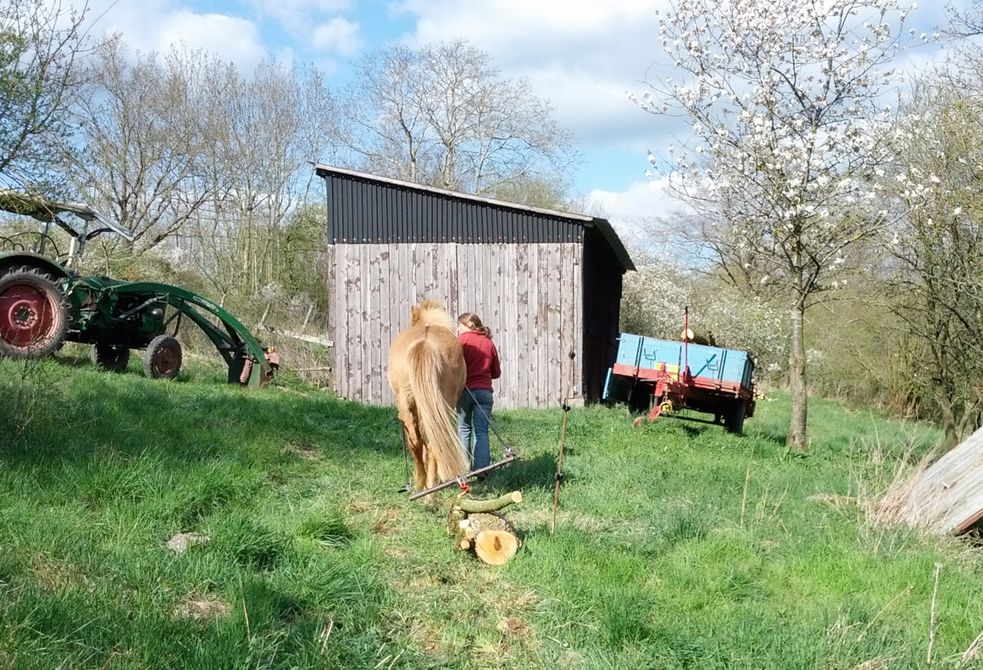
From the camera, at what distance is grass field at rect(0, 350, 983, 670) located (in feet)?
13.9

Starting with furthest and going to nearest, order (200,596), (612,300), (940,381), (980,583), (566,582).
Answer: (612,300) < (940,381) < (980,583) < (566,582) < (200,596)

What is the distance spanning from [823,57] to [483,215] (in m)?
6.32

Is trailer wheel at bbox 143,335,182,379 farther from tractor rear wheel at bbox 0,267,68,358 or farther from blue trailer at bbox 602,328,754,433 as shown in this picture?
Result: blue trailer at bbox 602,328,754,433

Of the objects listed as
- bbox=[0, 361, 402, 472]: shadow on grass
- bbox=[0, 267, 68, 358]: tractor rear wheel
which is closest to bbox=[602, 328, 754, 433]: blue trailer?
bbox=[0, 361, 402, 472]: shadow on grass

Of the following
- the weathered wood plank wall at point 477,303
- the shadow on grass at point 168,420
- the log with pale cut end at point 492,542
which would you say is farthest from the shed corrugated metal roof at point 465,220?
the log with pale cut end at point 492,542

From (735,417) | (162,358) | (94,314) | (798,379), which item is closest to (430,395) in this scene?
(162,358)

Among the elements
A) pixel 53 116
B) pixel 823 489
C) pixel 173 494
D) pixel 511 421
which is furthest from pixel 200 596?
pixel 511 421

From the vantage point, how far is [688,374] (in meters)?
13.1

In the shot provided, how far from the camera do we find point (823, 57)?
12945mm

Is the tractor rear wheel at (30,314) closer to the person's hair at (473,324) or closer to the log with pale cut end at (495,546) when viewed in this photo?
the person's hair at (473,324)

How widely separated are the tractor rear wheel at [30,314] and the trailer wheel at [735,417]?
9.82 meters

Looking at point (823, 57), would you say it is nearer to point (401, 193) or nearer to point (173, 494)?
point (401, 193)

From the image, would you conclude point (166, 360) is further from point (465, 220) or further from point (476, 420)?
point (465, 220)

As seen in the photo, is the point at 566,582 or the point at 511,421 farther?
the point at 511,421
